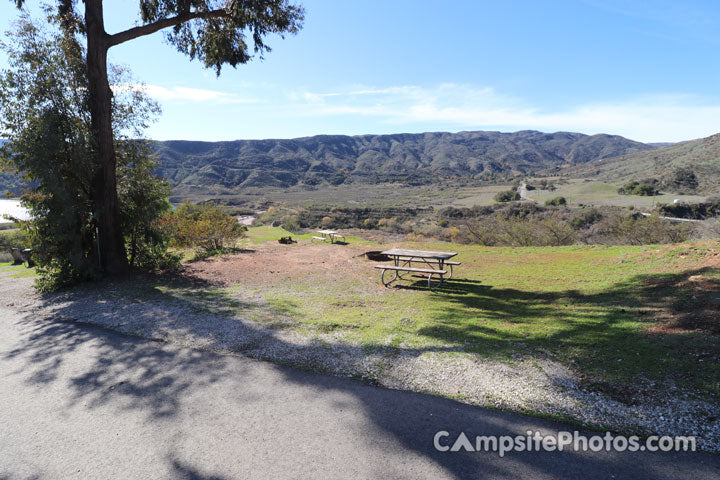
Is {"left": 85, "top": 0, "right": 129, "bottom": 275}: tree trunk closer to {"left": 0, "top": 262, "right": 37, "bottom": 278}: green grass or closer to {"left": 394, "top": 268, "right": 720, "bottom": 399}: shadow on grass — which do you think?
{"left": 0, "top": 262, "right": 37, "bottom": 278}: green grass

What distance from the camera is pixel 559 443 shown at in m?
2.89

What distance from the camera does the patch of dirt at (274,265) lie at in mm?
10438

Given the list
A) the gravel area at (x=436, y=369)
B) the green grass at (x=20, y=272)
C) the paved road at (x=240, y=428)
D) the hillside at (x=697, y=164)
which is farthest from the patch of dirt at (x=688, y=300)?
the hillside at (x=697, y=164)

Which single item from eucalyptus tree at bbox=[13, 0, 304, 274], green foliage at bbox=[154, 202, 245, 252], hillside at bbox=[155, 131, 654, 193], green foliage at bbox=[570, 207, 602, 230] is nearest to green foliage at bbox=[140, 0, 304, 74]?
eucalyptus tree at bbox=[13, 0, 304, 274]

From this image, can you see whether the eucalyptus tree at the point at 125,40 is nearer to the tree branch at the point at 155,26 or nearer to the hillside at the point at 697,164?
the tree branch at the point at 155,26

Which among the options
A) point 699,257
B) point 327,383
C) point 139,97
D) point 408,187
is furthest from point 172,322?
point 408,187

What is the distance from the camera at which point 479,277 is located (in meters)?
10.1

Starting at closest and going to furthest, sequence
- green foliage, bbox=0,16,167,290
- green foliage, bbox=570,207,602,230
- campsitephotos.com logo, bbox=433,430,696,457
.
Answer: campsitephotos.com logo, bbox=433,430,696,457, green foliage, bbox=0,16,167,290, green foliage, bbox=570,207,602,230

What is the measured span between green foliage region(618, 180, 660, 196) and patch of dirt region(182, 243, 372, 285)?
44403 mm

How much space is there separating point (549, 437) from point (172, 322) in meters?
5.95

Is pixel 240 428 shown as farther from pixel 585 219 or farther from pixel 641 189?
pixel 641 189

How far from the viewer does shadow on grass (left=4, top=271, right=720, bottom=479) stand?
269cm

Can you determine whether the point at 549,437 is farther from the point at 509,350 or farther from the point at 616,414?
the point at 509,350

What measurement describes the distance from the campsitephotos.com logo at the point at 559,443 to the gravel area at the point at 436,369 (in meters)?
0.11
